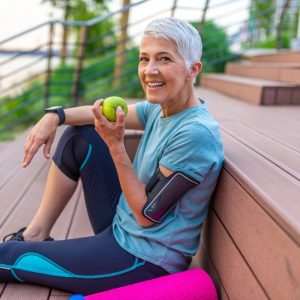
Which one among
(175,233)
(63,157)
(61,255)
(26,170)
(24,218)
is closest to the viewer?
(175,233)

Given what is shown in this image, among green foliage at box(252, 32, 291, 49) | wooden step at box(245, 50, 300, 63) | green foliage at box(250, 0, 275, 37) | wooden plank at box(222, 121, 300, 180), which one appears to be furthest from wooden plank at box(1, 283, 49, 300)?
green foliage at box(252, 32, 291, 49)

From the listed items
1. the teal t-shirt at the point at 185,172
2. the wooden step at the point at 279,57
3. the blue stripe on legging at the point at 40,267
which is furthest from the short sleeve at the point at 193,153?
the wooden step at the point at 279,57

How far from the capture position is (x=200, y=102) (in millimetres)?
1688

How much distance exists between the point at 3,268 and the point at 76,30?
10.6m

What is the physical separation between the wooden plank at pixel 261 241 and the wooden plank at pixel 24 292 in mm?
716

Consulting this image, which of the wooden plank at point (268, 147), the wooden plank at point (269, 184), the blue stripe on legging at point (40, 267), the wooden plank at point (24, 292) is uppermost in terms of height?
the wooden plank at point (269, 184)

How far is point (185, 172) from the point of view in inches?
55.5

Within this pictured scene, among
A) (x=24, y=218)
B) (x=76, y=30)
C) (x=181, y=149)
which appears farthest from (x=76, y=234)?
(x=76, y=30)

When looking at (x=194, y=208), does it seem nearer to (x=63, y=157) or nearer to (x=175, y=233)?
(x=175, y=233)

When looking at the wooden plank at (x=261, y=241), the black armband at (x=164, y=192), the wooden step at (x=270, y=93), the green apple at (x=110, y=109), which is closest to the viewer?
the wooden plank at (x=261, y=241)

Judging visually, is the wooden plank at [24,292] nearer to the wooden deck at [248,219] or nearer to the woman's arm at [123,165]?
the wooden deck at [248,219]

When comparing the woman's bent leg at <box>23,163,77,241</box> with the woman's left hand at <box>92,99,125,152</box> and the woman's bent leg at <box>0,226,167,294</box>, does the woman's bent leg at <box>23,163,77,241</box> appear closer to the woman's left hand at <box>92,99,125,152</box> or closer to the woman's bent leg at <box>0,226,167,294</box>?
the woman's bent leg at <box>0,226,167,294</box>

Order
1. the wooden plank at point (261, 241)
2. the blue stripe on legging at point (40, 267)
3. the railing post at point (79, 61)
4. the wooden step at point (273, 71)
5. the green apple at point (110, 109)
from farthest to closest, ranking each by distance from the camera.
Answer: the railing post at point (79, 61)
the wooden step at point (273, 71)
the blue stripe on legging at point (40, 267)
the green apple at point (110, 109)
the wooden plank at point (261, 241)

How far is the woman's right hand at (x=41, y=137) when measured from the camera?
186 centimetres
